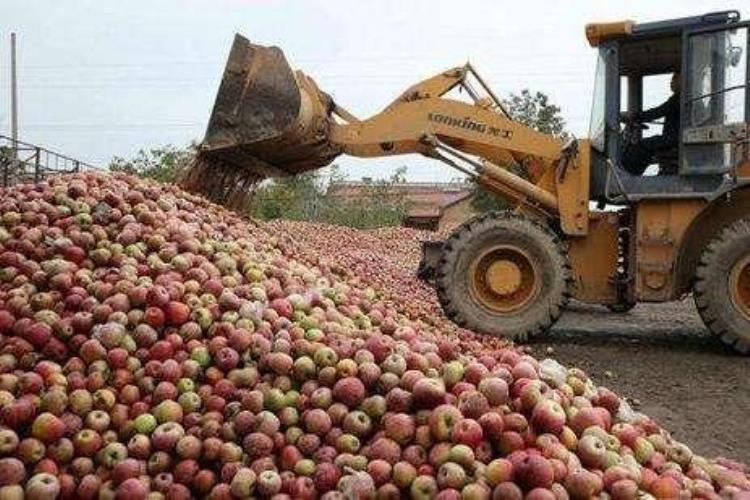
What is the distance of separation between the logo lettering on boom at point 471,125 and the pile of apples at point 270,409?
4.42m

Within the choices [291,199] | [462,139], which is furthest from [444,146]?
[291,199]

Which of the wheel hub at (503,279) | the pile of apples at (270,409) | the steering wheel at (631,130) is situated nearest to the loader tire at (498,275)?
the wheel hub at (503,279)

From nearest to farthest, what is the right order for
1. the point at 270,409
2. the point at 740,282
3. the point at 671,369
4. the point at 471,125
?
the point at 270,409 → the point at 671,369 → the point at 740,282 → the point at 471,125

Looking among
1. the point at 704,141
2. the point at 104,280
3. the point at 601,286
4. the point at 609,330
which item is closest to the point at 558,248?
the point at 601,286

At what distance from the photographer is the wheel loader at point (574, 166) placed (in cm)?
803

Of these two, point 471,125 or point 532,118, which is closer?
point 471,125

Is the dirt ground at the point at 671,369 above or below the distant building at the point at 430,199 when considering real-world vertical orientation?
below

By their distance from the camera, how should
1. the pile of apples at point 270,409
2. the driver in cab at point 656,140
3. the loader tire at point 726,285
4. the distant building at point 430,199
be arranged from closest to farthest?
the pile of apples at point 270,409
the loader tire at point 726,285
the driver in cab at point 656,140
the distant building at point 430,199

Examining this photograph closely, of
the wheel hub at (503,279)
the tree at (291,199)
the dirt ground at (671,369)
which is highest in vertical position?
the tree at (291,199)

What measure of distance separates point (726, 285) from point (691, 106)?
5.81ft

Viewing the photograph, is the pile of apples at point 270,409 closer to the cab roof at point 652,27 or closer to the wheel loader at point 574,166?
the wheel loader at point 574,166

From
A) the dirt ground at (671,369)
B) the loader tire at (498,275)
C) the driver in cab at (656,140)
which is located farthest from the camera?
the driver in cab at (656,140)

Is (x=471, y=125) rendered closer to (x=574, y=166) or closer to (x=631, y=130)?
(x=574, y=166)

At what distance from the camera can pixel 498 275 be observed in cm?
852
